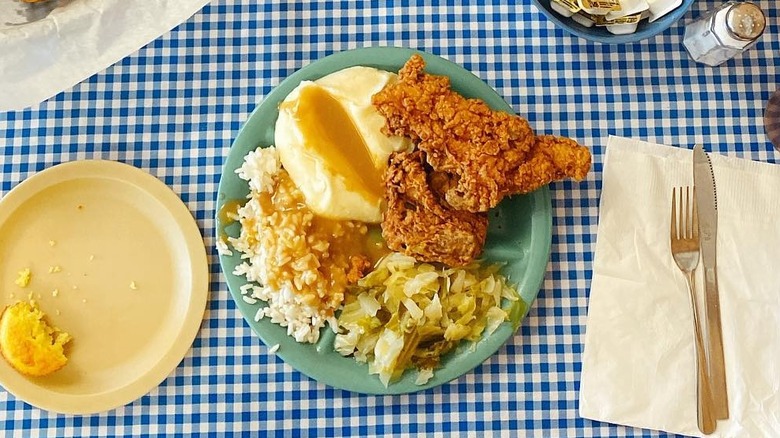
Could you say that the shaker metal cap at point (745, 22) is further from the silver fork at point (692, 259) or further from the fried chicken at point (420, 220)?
the fried chicken at point (420, 220)

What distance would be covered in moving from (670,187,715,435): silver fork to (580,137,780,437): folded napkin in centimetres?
2

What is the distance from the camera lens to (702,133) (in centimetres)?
188

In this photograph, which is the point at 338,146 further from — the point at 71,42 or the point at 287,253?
the point at 71,42

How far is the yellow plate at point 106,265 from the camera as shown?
5.83 feet

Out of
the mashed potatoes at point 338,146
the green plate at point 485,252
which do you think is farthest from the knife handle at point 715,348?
the mashed potatoes at point 338,146

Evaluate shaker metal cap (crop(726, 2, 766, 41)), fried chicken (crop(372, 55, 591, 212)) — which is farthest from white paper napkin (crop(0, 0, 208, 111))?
shaker metal cap (crop(726, 2, 766, 41))

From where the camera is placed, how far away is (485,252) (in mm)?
1771

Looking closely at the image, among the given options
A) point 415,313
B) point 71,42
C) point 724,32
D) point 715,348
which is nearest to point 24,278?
point 71,42

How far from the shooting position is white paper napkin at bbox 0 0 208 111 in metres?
1.70

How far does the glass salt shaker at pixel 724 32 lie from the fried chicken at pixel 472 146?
0.44 metres

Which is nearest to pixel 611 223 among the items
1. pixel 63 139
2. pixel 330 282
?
pixel 330 282

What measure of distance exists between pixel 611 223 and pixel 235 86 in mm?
917

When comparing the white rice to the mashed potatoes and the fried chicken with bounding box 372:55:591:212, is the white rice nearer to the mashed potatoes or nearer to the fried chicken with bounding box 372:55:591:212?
the mashed potatoes

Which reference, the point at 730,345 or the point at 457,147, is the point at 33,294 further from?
the point at 730,345
